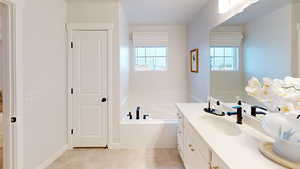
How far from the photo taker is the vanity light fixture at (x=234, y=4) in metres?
1.90

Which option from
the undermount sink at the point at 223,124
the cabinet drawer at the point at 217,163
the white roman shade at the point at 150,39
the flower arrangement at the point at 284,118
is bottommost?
the cabinet drawer at the point at 217,163

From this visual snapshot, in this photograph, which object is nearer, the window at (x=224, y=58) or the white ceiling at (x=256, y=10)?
the white ceiling at (x=256, y=10)

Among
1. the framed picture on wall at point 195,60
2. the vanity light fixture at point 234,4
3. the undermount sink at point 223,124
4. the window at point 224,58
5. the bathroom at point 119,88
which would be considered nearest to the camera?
the bathroom at point 119,88

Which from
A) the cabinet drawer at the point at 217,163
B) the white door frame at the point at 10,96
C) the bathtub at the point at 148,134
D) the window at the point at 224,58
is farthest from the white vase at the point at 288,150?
the white door frame at the point at 10,96

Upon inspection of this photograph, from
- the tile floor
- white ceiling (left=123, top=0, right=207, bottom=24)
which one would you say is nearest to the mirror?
white ceiling (left=123, top=0, right=207, bottom=24)

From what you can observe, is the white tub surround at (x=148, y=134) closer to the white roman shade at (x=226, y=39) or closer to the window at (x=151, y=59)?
the white roman shade at (x=226, y=39)

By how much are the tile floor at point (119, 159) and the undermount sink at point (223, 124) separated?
38.6 inches

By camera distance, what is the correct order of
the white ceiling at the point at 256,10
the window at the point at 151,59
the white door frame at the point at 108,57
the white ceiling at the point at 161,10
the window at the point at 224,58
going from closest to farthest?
the white ceiling at the point at 256,10 < the window at the point at 224,58 < the white door frame at the point at 108,57 < the white ceiling at the point at 161,10 < the window at the point at 151,59

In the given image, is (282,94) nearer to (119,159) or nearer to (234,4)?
(234,4)

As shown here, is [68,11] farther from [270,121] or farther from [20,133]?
[270,121]

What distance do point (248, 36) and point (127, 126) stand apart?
2286 millimetres

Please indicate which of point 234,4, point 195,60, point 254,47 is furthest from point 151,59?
point 254,47

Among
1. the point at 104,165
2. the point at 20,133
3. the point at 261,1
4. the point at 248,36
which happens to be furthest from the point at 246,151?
the point at 20,133

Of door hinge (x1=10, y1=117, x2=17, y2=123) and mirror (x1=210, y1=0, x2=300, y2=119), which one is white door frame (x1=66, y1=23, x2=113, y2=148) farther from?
mirror (x1=210, y1=0, x2=300, y2=119)
